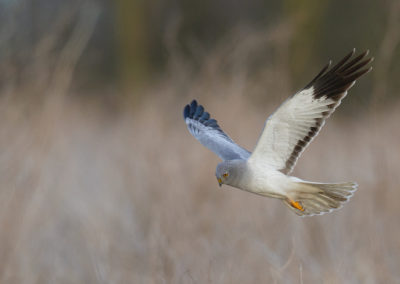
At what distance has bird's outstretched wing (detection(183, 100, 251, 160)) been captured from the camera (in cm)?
357

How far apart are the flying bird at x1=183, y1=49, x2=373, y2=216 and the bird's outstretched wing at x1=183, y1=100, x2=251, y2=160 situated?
1.11ft

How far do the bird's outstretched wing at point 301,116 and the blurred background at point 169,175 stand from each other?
0.52m

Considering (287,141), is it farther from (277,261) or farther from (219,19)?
(219,19)

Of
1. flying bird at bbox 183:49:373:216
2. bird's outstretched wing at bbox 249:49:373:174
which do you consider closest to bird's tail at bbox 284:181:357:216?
flying bird at bbox 183:49:373:216

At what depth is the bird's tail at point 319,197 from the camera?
3145 millimetres

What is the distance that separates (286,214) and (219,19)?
10.4 meters

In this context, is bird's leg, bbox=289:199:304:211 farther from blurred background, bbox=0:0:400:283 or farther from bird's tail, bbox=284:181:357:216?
blurred background, bbox=0:0:400:283

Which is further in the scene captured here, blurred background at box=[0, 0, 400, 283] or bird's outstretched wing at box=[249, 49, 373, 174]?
blurred background at box=[0, 0, 400, 283]

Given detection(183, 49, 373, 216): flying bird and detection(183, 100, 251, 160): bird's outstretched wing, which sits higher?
detection(183, 100, 251, 160): bird's outstretched wing

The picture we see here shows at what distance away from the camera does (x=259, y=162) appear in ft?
10.3

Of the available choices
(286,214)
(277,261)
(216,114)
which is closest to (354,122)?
(216,114)

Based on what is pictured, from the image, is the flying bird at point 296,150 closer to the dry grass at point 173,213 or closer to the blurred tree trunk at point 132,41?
the dry grass at point 173,213

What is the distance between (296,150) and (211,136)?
0.82m

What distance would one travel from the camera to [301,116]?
312cm
